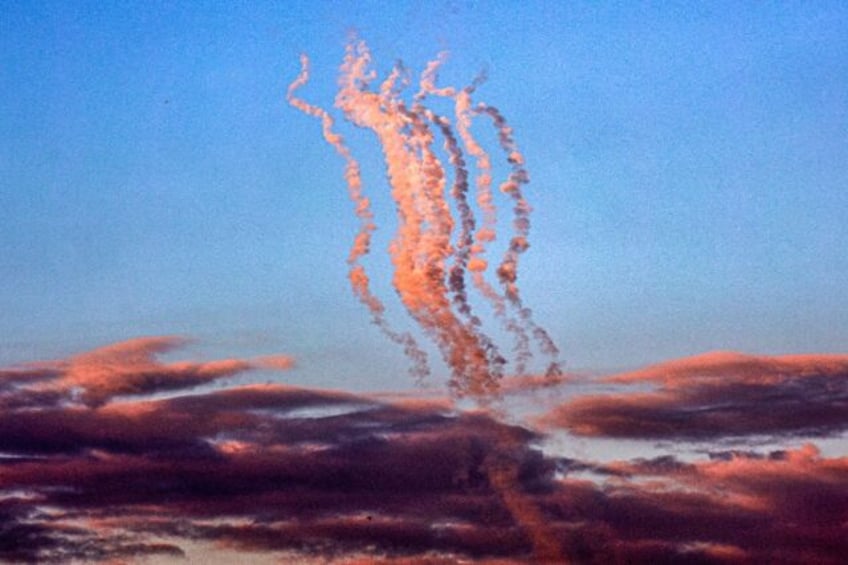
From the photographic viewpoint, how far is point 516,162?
65.3 m

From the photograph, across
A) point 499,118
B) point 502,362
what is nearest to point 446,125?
point 499,118

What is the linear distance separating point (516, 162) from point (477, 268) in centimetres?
505

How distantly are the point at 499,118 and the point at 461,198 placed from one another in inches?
164

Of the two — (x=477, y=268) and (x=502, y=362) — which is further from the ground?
(x=477, y=268)

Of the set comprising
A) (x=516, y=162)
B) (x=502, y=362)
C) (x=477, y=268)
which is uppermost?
(x=516, y=162)

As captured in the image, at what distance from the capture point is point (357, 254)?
66.7 metres

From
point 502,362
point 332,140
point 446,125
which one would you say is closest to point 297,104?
point 332,140

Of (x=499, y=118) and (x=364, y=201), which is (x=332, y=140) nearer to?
(x=364, y=201)

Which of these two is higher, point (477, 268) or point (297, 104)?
point (297, 104)

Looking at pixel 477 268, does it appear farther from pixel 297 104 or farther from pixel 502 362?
pixel 297 104

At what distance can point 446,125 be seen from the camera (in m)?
64.2

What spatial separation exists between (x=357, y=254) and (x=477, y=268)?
18.2 feet

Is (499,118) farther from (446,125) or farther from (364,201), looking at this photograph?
(364,201)

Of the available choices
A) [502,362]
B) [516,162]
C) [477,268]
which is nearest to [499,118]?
[516,162]
